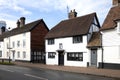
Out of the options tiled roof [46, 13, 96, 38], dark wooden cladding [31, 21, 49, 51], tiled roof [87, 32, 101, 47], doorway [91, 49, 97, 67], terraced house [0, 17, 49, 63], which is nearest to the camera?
tiled roof [87, 32, 101, 47]

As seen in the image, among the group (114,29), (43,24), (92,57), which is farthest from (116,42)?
(43,24)

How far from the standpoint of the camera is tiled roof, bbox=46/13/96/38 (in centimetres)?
3882

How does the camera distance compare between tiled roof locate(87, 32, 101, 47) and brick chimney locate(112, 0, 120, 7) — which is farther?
brick chimney locate(112, 0, 120, 7)

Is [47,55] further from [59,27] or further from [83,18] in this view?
[83,18]

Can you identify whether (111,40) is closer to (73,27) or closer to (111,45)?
(111,45)

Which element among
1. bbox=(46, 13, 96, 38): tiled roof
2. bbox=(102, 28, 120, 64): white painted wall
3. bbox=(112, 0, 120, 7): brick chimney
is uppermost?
bbox=(112, 0, 120, 7): brick chimney

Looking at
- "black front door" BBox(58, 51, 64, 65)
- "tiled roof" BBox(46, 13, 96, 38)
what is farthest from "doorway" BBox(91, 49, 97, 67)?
"black front door" BBox(58, 51, 64, 65)

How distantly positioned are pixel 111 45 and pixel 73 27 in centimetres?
1113

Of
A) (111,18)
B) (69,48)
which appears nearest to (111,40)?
(111,18)

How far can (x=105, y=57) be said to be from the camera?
3284 cm

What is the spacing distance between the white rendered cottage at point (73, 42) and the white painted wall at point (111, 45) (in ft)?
5.33

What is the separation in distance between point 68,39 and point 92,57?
6532mm

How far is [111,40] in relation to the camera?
31.9m

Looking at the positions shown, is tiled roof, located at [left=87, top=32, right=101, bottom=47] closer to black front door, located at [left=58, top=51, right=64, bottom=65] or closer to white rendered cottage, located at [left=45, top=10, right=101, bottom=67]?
white rendered cottage, located at [left=45, top=10, right=101, bottom=67]
